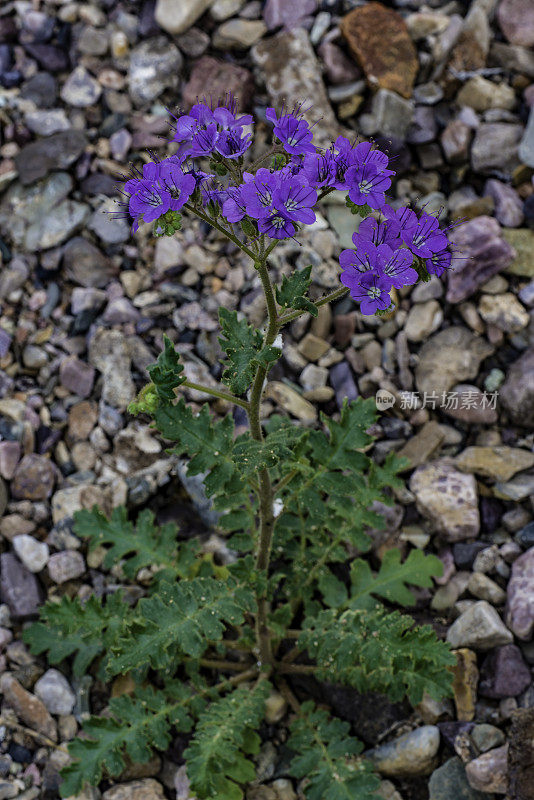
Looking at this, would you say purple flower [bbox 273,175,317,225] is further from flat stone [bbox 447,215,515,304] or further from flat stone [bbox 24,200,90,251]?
flat stone [bbox 24,200,90,251]

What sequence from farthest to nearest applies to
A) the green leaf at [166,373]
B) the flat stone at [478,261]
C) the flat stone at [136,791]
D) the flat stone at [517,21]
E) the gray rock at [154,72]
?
the gray rock at [154,72]
the flat stone at [517,21]
the flat stone at [478,261]
the flat stone at [136,791]
the green leaf at [166,373]

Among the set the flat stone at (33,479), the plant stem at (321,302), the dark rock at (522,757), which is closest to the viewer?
the plant stem at (321,302)

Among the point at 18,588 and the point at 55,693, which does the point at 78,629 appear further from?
the point at 18,588

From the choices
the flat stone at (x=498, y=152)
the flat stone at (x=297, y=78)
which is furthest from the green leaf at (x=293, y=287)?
the flat stone at (x=498, y=152)

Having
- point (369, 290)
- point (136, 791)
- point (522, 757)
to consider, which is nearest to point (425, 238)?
point (369, 290)

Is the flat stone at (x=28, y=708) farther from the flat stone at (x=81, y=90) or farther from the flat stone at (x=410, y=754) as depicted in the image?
the flat stone at (x=81, y=90)

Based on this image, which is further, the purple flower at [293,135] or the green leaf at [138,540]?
the green leaf at [138,540]

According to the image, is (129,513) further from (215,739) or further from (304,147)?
(304,147)
